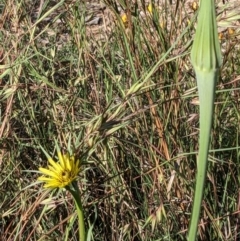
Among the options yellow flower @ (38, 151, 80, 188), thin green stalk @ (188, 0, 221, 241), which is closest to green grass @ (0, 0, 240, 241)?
yellow flower @ (38, 151, 80, 188)

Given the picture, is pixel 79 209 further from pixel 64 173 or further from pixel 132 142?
pixel 132 142

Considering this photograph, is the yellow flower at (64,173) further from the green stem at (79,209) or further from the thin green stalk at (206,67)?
the thin green stalk at (206,67)

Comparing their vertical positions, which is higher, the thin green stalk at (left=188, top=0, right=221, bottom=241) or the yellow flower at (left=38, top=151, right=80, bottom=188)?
the thin green stalk at (left=188, top=0, right=221, bottom=241)

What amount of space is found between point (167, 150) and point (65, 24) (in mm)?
533

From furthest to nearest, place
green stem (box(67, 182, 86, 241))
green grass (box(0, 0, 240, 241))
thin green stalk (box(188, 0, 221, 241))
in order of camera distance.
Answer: green grass (box(0, 0, 240, 241)), green stem (box(67, 182, 86, 241)), thin green stalk (box(188, 0, 221, 241))

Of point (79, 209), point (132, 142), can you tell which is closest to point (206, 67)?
point (79, 209)

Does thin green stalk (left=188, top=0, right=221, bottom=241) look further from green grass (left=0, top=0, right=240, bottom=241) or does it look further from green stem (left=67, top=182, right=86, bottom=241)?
green grass (left=0, top=0, right=240, bottom=241)

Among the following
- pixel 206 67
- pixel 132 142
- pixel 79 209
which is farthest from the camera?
pixel 132 142

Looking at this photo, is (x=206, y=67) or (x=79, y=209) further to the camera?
(x=79, y=209)

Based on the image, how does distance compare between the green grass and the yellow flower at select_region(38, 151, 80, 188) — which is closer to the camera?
the yellow flower at select_region(38, 151, 80, 188)

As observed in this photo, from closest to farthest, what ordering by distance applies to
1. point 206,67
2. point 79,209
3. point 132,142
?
point 206,67, point 79,209, point 132,142

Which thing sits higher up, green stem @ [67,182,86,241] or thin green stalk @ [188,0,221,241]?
thin green stalk @ [188,0,221,241]

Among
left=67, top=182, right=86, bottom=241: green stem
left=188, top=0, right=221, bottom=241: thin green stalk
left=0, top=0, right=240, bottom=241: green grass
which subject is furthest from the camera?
left=0, top=0, right=240, bottom=241: green grass

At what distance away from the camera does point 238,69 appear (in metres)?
1.48
